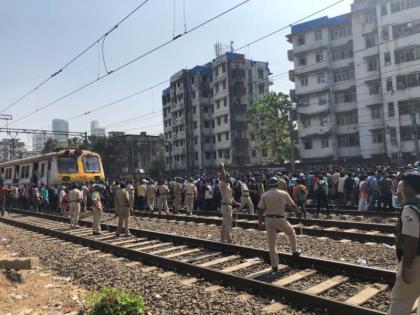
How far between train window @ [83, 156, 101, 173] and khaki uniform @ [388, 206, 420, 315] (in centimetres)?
2175

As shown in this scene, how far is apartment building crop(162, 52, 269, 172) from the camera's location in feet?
208

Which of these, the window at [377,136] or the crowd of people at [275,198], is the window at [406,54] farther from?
the crowd of people at [275,198]

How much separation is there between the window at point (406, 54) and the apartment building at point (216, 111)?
2335cm

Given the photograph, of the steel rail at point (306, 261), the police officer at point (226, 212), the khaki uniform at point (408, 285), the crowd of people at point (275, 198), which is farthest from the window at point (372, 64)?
the khaki uniform at point (408, 285)

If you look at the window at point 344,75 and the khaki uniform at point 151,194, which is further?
the window at point 344,75

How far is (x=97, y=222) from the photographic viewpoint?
14.7 m

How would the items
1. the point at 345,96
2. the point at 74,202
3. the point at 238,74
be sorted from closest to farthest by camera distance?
1. the point at 74,202
2. the point at 345,96
3. the point at 238,74

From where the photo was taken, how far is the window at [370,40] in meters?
47.0

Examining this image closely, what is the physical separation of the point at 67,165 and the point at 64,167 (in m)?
0.22

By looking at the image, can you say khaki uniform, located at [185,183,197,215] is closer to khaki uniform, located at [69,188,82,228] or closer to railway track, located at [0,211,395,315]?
khaki uniform, located at [69,188,82,228]

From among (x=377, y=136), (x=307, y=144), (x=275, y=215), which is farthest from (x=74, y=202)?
(x=307, y=144)

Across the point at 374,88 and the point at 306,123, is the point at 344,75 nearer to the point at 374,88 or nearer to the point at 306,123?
the point at 374,88

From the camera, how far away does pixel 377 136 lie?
4641cm

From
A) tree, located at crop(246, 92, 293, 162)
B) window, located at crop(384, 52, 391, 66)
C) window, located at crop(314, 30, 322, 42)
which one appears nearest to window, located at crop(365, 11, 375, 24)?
window, located at crop(384, 52, 391, 66)
